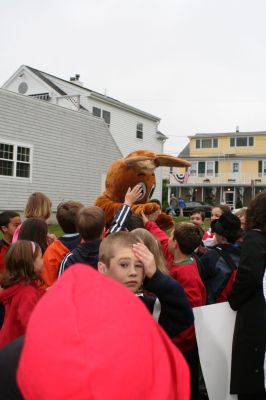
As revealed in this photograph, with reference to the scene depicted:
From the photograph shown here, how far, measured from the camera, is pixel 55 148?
2023cm

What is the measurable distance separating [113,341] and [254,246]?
7.64 feet

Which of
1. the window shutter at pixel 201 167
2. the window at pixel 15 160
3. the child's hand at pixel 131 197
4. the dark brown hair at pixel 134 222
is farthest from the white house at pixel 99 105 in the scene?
the window shutter at pixel 201 167

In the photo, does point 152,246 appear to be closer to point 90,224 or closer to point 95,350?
point 90,224

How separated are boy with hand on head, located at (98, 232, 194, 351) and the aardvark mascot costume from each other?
99.3 inches

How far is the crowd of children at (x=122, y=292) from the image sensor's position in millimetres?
918


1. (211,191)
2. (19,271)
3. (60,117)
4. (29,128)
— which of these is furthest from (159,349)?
(211,191)

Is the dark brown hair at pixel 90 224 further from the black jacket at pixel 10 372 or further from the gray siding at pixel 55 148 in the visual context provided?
the gray siding at pixel 55 148

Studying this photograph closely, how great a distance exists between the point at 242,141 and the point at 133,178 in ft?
156

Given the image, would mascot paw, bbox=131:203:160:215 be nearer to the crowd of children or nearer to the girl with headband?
the crowd of children

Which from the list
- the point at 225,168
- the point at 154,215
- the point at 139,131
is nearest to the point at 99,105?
the point at 139,131

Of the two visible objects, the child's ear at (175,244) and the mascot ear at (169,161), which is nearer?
the child's ear at (175,244)

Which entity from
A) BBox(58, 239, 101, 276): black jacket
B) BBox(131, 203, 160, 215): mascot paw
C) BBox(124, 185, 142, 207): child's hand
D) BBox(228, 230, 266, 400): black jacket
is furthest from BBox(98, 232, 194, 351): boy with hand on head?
BBox(131, 203, 160, 215): mascot paw

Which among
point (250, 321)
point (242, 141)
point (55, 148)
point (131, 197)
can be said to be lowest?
point (250, 321)

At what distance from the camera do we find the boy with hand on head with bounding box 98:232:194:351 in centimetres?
242
